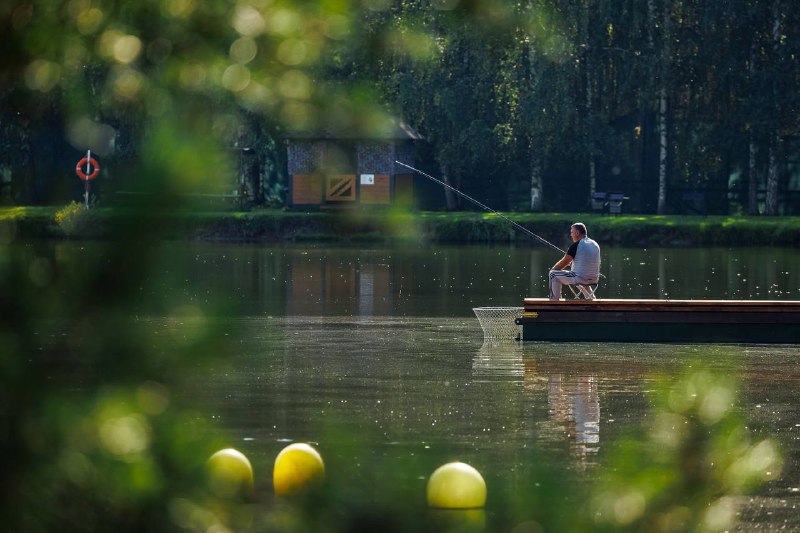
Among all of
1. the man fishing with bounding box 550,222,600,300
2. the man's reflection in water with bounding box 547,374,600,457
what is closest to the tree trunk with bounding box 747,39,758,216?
the man fishing with bounding box 550,222,600,300

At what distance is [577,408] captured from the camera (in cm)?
1488

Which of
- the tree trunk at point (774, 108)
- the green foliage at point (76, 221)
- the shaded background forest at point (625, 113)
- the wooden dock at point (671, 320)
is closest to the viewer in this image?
the green foliage at point (76, 221)

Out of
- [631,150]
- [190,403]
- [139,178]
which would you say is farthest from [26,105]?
[631,150]

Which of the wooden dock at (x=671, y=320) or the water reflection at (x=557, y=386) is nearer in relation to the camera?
the water reflection at (x=557, y=386)

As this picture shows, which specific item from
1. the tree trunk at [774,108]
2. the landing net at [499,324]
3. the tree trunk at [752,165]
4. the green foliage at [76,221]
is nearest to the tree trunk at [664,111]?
the tree trunk at [752,165]

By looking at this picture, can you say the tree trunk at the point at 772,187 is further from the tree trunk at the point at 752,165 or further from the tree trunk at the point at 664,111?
the tree trunk at the point at 664,111

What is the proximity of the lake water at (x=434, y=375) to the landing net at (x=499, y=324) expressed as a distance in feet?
0.93

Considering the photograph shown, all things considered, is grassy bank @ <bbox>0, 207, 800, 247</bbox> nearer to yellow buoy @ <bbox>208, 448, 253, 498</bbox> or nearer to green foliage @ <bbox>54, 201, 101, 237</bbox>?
green foliage @ <bbox>54, 201, 101, 237</bbox>

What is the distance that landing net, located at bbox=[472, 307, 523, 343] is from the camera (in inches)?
862

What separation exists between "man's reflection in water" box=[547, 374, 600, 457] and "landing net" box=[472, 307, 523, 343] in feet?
14.0

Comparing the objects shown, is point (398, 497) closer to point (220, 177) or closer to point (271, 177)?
point (220, 177)

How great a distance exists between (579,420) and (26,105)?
11414 mm

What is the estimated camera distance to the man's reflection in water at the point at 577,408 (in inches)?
500

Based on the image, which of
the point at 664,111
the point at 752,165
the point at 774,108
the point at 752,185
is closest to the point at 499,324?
the point at 774,108
